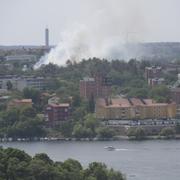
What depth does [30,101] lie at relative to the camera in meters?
26.6

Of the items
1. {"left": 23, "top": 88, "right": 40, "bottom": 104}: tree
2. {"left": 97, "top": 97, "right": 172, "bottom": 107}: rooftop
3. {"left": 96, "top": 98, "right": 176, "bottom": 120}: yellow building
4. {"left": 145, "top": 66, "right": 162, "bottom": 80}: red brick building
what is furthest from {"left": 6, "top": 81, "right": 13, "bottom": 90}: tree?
{"left": 96, "top": 98, "right": 176, "bottom": 120}: yellow building

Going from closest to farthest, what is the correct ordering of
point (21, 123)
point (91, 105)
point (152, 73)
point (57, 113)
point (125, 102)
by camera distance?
point (21, 123) → point (57, 113) → point (91, 105) → point (125, 102) → point (152, 73)

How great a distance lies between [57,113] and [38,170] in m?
12.9

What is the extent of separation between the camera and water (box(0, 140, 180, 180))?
1677 centimetres

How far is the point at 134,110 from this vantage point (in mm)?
26031

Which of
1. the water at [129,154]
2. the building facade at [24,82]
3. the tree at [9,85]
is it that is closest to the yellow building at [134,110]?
the water at [129,154]

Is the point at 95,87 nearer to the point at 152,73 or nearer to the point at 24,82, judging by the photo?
the point at 24,82

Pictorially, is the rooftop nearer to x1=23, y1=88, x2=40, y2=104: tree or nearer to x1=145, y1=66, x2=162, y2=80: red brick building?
x1=23, y1=88, x2=40, y2=104: tree

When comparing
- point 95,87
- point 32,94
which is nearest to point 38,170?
point 32,94

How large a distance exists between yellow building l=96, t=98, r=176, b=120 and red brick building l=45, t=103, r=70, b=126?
1.90ft

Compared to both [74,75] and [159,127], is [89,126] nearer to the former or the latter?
[159,127]

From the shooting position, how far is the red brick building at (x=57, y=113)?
2531 centimetres

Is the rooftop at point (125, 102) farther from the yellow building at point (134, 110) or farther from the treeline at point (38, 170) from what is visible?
the treeline at point (38, 170)

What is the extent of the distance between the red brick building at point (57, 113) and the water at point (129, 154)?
7.65ft
